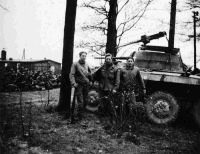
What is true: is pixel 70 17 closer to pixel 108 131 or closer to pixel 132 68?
pixel 132 68

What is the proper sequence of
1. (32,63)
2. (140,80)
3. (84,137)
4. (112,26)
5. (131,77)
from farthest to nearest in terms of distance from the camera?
1. (32,63)
2. (112,26)
3. (131,77)
4. (140,80)
5. (84,137)

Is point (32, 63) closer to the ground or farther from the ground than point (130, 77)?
farther from the ground

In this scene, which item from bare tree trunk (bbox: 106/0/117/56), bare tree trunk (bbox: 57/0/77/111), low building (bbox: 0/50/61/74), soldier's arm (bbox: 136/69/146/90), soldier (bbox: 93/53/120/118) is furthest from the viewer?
low building (bbox: 0/50/61/74)

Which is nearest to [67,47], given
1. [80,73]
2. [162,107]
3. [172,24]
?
[80,73]

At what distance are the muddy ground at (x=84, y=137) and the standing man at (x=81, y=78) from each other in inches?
18.8

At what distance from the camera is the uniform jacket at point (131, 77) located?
5.84 metres

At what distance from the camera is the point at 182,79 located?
5668mm

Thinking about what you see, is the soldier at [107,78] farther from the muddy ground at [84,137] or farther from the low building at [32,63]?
the low building at [32,63]

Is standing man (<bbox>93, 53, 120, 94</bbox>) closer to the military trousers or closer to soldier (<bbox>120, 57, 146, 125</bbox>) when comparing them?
soldier (<bbox>120, 57, 146, 125</bbox>)

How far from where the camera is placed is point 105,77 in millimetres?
6164

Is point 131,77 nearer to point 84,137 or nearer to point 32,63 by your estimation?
point 84,137

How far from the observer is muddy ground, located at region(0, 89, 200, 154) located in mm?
4004

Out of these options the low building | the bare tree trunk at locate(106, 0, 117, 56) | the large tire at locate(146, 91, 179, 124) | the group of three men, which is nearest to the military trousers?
the group of three men

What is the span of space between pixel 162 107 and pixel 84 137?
2.37 metres
